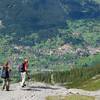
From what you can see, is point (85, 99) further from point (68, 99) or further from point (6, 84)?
point (6, 84)

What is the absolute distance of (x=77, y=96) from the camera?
61.6m

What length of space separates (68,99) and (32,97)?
4.60 m

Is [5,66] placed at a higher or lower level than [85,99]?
higher

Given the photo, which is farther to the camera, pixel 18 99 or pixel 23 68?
pixel 23 68

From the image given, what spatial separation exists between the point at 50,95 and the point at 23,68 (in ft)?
24.5

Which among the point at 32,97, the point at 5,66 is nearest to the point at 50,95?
the point at 32,97

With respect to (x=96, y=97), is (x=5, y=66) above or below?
above

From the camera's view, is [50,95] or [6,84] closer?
[50,95]

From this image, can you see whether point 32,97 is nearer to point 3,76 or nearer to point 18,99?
point 18,99

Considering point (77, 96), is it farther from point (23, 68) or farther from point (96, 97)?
point (23, 68)

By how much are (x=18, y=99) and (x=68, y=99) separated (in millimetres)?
6128

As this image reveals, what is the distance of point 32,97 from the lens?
61.2 m

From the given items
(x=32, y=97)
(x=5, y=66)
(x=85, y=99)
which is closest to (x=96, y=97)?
(x=85, y=99)

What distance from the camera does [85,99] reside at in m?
60.8
